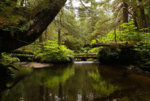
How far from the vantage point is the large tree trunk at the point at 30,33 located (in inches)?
165

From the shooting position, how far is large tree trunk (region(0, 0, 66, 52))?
4191 millimetres

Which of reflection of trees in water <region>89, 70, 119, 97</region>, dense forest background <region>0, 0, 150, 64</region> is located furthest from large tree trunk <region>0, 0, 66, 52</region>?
reflection of trees in water <region>89, 70, 119, 97</region>

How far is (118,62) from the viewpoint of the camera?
31.2ft

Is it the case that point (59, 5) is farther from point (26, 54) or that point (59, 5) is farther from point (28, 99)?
point (26, 54)

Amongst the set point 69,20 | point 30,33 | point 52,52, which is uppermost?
point 69,20

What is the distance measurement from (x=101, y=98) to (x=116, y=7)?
27.1 ft

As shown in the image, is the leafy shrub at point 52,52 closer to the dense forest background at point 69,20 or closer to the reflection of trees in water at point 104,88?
the dense forest background at point 69,20

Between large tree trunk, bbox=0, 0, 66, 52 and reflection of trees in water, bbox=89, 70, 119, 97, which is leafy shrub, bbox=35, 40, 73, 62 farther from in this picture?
reflection of trees in water, bbox=89, 70, 119, 97

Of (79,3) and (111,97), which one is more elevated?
(79,3)

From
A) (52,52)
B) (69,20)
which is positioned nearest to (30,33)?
(69,20)

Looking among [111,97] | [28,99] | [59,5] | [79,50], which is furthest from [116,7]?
[79,50]

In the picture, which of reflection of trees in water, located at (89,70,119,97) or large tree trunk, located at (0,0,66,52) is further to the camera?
large tree trunk, located at (0,0,66,52)

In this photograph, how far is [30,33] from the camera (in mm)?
4586

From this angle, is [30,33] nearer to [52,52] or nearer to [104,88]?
[104,88]
